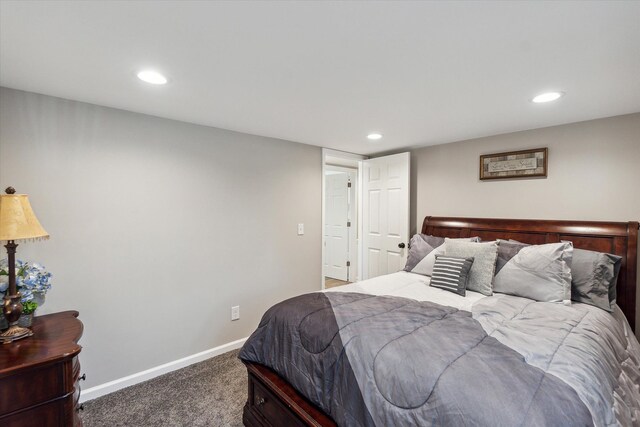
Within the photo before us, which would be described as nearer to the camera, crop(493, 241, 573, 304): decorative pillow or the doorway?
crop(493, 241, 573, 304): decorative pillow

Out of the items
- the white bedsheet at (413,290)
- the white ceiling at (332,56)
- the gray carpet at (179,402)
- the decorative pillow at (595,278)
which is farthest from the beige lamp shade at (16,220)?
the decorative pillow at (595,278)

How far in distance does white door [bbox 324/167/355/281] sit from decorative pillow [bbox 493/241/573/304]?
10.2 feet

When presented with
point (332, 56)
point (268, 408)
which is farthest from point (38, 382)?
point (332, 56)

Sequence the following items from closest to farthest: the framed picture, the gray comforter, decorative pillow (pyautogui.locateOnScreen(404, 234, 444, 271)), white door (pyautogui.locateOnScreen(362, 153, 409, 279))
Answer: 1. the gray comforter
2. the framed picture
3. decorative pillow (pyautogui.locateOnScreen(404, 234, 444, 271))
4. white door (pyautogui.locateOnScreen(362, 153, 409, 279))

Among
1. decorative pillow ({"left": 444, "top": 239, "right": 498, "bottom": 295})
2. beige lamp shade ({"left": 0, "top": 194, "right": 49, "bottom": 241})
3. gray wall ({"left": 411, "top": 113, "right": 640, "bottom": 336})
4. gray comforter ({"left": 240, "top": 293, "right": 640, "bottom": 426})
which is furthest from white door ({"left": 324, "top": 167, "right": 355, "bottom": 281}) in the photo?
beige lamp shade ({"left": 0, "top": 194, "right": 49, "bottom": 241})

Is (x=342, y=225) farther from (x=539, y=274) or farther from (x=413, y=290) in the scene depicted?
(x=539, y=274)

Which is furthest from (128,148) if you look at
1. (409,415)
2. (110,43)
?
(409,415)

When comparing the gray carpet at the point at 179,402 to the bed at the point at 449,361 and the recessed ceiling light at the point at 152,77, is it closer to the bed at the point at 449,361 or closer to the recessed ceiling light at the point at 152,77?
the bed at the point at 449,361

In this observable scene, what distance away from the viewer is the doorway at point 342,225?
517 centimetres

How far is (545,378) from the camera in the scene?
43.4 inches

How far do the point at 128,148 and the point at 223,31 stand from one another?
1.54 metres

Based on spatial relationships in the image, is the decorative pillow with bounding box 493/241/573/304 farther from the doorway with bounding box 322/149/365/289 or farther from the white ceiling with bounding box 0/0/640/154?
the doorway with bounding box 322/149/365/289

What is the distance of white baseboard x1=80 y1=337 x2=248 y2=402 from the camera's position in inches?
85.3

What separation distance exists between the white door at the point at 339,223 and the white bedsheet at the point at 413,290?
265 cm
